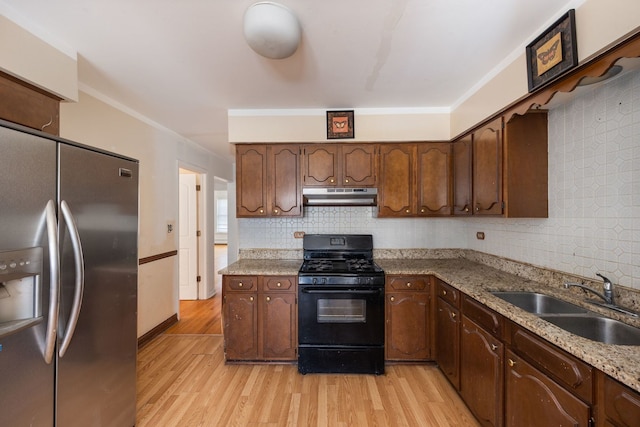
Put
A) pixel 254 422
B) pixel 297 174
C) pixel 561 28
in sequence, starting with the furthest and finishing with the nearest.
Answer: pixel 297 174 < pixel 254 422 < pixel 561 28

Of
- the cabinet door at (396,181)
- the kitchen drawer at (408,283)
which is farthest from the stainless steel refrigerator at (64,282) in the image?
the cabinet door at (396,181)

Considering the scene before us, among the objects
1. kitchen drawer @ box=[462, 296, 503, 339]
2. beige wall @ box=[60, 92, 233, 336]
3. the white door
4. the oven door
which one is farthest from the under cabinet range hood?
the white door

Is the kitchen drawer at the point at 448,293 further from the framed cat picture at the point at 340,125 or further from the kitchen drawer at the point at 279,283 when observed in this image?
the framed cat picture at the point at 340,125

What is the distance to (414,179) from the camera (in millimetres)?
2738

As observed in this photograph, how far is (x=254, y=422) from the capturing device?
1.83 metres

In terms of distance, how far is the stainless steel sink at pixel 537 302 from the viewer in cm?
161

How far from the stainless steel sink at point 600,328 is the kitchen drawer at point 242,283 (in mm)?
2076

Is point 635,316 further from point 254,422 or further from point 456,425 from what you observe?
point 254,422

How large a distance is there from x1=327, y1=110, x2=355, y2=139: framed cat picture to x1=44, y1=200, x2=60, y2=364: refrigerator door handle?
7.03 ft

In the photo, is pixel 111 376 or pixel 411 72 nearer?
pixel 111 376

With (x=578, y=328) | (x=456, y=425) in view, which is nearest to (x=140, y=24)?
(x=578, y=328)

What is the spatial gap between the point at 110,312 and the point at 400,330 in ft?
7.14

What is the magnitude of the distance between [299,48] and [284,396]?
8.25 ft

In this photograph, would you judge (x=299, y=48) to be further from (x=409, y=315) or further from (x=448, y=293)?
(x=409, y=315)
